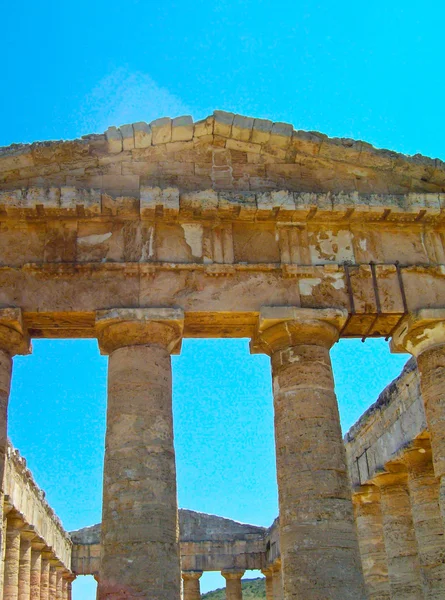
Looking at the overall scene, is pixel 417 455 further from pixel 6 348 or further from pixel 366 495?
pixel 6 348

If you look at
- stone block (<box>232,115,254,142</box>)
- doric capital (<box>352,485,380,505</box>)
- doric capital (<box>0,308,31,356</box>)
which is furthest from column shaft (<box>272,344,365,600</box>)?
doric capital (<box>352,485,380,505</box>)

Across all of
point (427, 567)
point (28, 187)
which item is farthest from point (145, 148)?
point (427, 567)

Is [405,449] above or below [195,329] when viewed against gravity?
below

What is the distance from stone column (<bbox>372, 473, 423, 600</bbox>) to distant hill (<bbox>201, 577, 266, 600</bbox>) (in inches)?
1693

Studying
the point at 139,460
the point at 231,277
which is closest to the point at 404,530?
the point at 231,277

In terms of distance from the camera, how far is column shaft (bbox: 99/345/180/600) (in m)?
11.5

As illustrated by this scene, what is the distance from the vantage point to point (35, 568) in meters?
26.9

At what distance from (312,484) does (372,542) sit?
11.4 metres

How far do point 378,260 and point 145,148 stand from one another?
5.31 metres

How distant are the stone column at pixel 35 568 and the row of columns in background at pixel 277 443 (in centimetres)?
1516

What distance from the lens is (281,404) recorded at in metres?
13.6

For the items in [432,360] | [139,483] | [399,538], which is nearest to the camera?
[139,483]

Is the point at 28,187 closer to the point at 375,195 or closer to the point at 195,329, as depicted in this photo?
the point at 195,329

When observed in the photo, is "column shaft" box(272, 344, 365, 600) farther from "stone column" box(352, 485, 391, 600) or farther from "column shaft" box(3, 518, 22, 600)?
"column shaft" box(3, 518, 22, 600)
